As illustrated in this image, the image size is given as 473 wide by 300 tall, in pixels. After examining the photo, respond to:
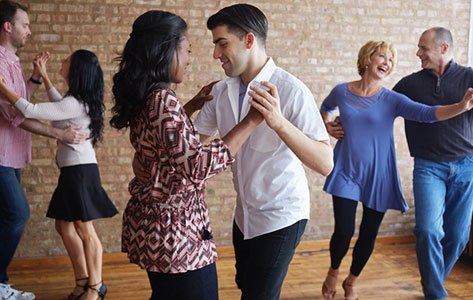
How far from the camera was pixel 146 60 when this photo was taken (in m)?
1.87

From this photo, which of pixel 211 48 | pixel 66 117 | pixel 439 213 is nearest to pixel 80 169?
pixel 66 117

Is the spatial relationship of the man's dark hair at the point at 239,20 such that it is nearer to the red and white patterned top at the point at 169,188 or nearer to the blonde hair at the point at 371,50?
the red and white patterned top at the point at 169,188

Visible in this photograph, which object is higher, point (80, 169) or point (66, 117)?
point (66, 117)

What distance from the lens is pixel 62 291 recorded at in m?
4.21

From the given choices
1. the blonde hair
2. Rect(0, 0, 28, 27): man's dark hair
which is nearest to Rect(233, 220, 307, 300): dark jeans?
the blonde hair

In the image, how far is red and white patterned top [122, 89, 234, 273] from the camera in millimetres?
1810

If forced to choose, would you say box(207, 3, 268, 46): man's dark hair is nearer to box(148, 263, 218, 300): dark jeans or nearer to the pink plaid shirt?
box(148, 263, 218, 300): dark jeans

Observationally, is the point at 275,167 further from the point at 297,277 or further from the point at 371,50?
the point at 297,277

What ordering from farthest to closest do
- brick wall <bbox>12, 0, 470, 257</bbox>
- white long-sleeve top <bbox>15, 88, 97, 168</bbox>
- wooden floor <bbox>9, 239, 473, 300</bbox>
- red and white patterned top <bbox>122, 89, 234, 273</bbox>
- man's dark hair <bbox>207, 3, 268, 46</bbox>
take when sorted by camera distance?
brick wall <bbox>12, 0, 470, 257</bbox> < wooden floor <bbox>9, 239, 473, 300</bbox> < white long-sleeve top <bbox>15, 88, 97, 168</bbox> < man's dark hair <bbox>207, 3, 268, 46</bbox> < red and white patterned top <bbox>122, 89, 234, 273</bbox>

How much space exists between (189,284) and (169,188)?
333mm

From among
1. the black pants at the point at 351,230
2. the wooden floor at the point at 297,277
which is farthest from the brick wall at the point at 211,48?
the black pants at the point at 351,230

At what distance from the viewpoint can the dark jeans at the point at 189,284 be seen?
6.35 feet

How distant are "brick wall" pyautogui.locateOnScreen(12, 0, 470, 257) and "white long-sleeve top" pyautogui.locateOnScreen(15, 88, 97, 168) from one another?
1060 mm

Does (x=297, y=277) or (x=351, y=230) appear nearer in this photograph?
(x=351, y=230)
